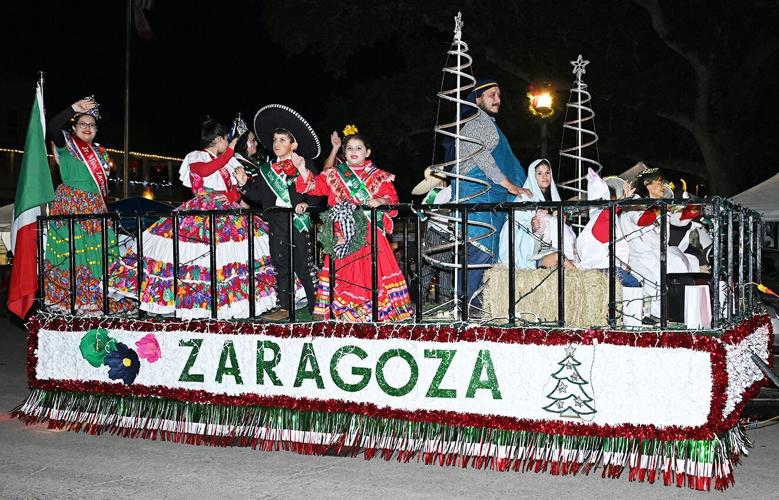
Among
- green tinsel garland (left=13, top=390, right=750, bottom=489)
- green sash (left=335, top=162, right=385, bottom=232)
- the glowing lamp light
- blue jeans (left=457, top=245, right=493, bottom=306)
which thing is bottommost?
green tinsel garland (left=13, top=390, right=750, bottom=489)

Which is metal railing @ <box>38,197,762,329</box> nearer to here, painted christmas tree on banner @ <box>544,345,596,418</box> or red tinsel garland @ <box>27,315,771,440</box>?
red tinsel garland @ <box>27,315,771,440</box>

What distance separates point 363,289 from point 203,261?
1.27 m

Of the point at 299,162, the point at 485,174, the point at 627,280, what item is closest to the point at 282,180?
the point at 299,162

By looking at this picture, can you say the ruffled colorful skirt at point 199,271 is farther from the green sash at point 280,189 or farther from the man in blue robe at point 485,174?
the man in blue robe at point 485,174

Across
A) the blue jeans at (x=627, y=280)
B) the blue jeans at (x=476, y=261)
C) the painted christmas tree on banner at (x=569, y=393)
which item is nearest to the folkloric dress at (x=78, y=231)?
the blue jeans at (x=476, y=261)

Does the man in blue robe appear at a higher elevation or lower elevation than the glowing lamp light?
lower

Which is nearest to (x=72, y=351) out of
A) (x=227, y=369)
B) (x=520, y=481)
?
(x=227, y=369)

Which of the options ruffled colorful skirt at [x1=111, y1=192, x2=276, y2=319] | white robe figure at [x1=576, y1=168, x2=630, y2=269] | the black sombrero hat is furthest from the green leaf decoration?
white robe figure at [x1=576, y1=168, x2=630, y2=269]

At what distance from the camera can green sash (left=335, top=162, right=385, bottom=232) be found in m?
6.18

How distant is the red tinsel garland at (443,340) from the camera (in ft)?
15.0

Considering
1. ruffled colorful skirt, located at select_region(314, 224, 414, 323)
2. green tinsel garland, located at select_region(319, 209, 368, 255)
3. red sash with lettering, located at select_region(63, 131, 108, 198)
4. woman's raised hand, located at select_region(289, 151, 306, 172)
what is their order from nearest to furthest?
green tinsel garland, located at select_region(319, 209, 368, 255) < ruffled colorful skirt, located at select_region(314, 224, 414, 323) < woman's raised hand, located at select_region(289, 151, 306, 172) < red sash with lettering, located at select_region(63, 131, 108, 198)

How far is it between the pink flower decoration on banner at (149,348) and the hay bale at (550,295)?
2.38 m

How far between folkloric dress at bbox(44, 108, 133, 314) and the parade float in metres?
0.45

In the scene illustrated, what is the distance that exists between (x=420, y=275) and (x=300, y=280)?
7.11ft
